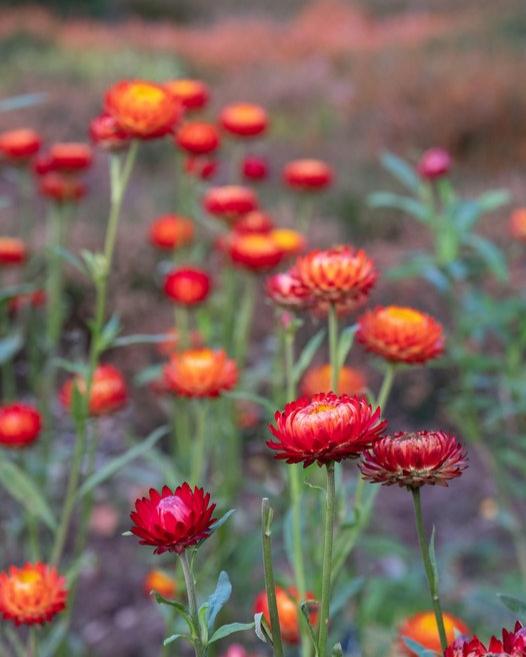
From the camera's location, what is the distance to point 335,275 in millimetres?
1178

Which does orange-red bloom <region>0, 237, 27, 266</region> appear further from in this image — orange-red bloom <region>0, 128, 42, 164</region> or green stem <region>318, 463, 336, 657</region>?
green stem <region>318, 463, 336, 657</region>

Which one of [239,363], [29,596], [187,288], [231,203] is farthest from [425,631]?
[231,203]

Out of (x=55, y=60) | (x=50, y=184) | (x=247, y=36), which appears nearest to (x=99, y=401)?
(x=50, y=184)

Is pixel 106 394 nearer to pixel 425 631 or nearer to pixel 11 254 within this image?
pixel 11 254

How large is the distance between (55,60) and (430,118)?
16.1 feet

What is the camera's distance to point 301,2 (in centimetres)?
1712

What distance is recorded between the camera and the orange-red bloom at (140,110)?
1.51m

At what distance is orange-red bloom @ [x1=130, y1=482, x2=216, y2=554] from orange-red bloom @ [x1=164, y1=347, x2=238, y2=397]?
2.63 feet

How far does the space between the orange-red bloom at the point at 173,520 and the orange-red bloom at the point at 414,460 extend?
0.43 feet

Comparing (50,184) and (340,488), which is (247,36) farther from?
(340,488)

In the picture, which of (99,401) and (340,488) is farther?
(99,401)

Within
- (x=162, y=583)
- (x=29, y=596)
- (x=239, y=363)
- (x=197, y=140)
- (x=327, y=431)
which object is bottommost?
(x=162, y=583)

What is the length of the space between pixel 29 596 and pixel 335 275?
46 centimetres

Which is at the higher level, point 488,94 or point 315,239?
point 315,239
